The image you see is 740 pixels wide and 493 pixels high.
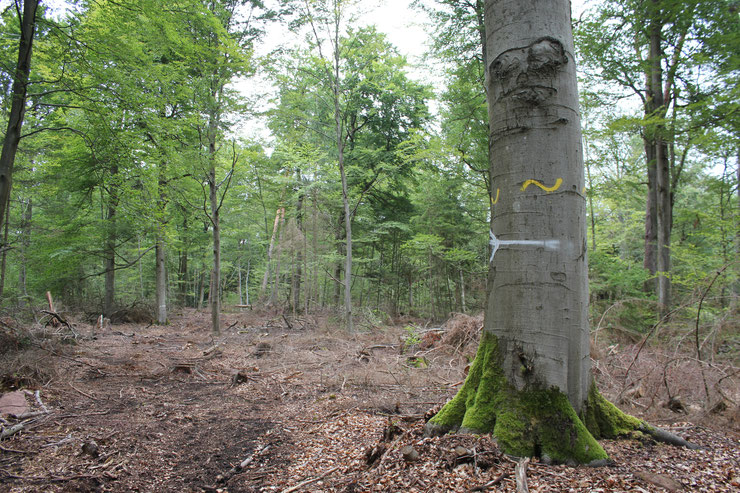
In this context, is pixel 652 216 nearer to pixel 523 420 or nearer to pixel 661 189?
pixel 661 189

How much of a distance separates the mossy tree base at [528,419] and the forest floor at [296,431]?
0.32 feet

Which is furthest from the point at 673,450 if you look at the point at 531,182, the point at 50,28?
the point at 50,28

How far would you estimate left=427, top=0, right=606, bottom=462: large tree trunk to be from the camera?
2.21 metres

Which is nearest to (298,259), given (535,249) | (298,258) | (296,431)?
(298,258)

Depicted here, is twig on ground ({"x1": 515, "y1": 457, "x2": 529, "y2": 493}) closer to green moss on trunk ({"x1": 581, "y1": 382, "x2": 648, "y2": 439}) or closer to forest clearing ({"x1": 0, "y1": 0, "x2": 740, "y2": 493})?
forest clearing ({"x1": 0, "y1": 0, "x2": 740, "y2": 493})

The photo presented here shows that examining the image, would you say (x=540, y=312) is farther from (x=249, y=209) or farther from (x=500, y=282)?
(x=249, y=209)

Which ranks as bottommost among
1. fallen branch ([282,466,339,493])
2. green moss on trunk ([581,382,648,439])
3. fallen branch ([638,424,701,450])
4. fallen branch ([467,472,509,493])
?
fallen branch ([282,466,339,493])

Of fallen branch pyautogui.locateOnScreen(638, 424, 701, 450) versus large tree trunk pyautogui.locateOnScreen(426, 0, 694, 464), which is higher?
large tree trunk pyautogui.locateOnScreen(426, 0, 694, 464)

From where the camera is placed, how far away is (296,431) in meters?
3.54

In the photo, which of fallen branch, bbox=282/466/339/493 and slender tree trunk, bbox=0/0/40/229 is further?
slender tree trunk, bbox=0/0/40/229

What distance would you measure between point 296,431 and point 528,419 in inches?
89.6

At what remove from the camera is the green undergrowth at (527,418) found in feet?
6.82

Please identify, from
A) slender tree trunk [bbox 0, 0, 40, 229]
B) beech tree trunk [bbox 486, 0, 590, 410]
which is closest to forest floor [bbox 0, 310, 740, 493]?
beech tree trunk [bbox 486, 0, 590, 410]

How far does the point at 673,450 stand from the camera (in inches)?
85.4
